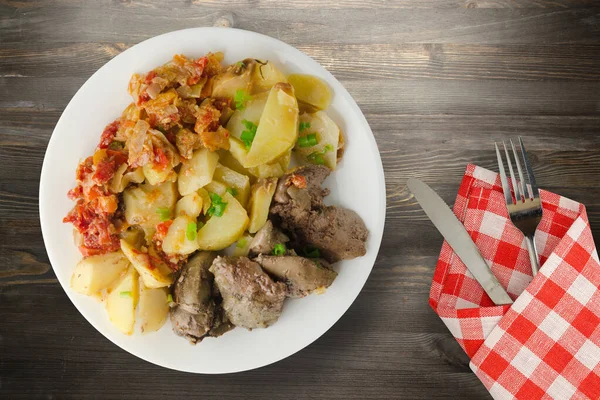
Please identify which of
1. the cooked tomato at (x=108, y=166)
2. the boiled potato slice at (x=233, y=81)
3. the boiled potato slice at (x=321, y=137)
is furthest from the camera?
the boiled potato slice at (x=321, y=137)

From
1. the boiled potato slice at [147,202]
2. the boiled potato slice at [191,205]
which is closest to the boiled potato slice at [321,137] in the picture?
the boiled potato slice at [191,205]

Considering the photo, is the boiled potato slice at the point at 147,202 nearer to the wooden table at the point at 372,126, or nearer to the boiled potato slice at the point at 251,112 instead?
the boiled potato slice at the point at 251,112

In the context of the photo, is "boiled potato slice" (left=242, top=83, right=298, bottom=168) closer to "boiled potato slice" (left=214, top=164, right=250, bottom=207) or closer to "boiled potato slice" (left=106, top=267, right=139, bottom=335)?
"boiled potato slice" (left=214, top=164, right=250, bottom=207)

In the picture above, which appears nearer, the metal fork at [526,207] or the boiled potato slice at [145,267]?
the boiled potato slice at [145,267]

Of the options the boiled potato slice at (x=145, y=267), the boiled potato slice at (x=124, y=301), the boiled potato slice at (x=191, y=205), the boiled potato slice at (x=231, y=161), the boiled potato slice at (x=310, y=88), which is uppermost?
the boiled potato slice at (x=310, y=88)

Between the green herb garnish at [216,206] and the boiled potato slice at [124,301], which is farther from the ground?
the green herb garnish at [216,206]

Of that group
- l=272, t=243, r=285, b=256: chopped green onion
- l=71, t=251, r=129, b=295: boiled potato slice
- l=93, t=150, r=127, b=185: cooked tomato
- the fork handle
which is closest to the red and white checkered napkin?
the fork handle

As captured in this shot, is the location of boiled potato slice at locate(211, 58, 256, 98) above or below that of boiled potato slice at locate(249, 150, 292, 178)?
above
